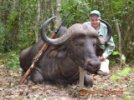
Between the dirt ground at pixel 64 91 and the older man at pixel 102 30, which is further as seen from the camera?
the older man at pixel 102 30

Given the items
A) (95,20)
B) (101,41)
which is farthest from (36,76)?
(95,20)

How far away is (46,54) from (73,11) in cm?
531

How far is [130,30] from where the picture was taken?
1430cm

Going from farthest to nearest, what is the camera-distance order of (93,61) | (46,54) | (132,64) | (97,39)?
(132,64)
(46,54)
(97,39)
(93,61)

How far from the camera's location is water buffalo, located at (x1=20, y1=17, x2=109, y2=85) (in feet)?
28.3

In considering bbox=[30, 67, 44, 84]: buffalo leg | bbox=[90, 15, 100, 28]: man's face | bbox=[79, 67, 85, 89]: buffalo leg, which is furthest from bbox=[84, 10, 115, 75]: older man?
bbox=[30, 67, 44, 84]: buffalo leg

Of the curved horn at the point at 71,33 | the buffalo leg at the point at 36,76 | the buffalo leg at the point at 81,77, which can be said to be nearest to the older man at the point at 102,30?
the curved horn at the point at 71,33

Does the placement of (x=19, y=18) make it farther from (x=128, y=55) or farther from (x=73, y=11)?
(x=128, y=55)

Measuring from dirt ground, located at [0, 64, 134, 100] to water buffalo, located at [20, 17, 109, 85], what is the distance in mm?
252

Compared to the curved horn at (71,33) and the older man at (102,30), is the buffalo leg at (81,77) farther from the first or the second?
the older man at (102,30)

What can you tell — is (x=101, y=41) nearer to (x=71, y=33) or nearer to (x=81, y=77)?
(x=71, y=33)

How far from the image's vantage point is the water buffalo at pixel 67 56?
864cm

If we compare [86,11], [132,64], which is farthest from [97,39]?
[86,11]

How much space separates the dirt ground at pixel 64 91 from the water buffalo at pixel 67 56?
25 cm
